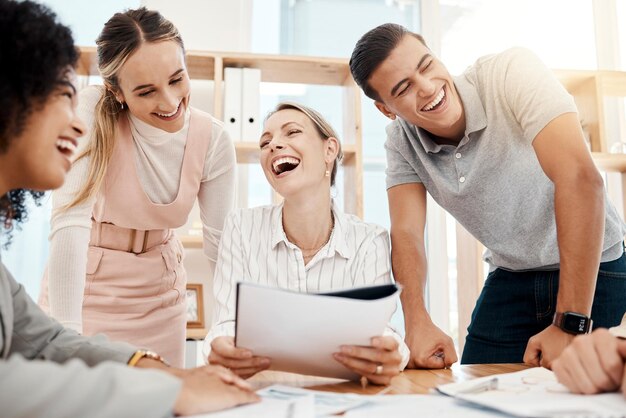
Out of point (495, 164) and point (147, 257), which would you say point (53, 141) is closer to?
point (147, 257)

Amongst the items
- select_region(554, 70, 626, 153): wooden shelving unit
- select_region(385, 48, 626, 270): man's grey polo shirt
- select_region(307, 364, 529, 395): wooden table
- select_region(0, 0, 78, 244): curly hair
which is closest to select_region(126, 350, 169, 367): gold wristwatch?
select_region(307, 364, 529, 395): wooden table

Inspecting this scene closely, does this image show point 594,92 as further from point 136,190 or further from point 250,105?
point 136,190

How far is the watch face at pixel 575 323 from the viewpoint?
120cm

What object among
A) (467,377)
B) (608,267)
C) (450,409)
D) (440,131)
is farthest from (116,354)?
(608,267)

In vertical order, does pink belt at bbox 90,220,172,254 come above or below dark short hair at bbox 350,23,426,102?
below

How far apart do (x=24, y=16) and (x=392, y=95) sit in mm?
1004

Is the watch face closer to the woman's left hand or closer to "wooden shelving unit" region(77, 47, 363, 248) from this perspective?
the woman's left hand

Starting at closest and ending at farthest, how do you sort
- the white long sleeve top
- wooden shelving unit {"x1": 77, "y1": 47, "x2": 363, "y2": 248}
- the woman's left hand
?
1. the woman's left hand
2. the white long sleeve top
3. wooden shelving unit {"x1": 77, "y1": 47, "x2": 363, "y2": 248}

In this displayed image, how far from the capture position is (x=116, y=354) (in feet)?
3.09

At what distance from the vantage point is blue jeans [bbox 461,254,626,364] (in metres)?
1.59

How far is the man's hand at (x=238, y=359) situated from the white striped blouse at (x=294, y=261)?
1.10 feet

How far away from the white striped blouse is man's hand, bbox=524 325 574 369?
41cm

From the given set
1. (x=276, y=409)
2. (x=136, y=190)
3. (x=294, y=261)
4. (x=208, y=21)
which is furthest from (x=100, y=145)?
(x=208, y=21)

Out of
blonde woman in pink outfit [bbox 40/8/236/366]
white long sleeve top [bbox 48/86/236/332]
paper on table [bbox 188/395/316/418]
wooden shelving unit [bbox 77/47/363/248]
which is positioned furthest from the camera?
wooden shelving unit [bbox 77/47/363/248]
